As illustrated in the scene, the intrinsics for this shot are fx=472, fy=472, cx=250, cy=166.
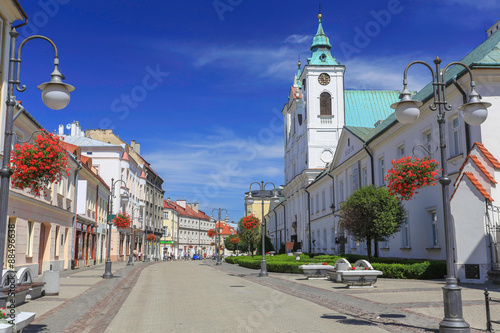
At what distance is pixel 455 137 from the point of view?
20453 millimetres

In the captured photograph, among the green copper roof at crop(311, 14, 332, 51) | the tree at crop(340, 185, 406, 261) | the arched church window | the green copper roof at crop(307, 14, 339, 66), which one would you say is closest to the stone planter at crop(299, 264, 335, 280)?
the tree at crop(340, 185, 406, 261)

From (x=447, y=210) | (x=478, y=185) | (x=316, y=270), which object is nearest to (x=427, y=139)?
(x=478, y=185)

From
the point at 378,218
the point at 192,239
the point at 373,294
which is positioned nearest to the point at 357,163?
the point at 378,218

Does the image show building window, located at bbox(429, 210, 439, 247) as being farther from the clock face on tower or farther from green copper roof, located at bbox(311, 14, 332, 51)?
green copper roof, located at bbox(311, 14, 332, 51)

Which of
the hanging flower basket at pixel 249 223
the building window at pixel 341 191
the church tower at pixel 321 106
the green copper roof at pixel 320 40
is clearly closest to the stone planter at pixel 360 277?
the building window at pixel 341 191

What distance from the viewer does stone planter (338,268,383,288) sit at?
17017 millimetres

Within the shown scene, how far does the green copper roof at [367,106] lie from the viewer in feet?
182

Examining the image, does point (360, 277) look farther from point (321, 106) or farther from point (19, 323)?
point (321, 106)

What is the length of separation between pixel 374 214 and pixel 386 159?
691cm

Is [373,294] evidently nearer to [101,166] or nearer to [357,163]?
[357,163]

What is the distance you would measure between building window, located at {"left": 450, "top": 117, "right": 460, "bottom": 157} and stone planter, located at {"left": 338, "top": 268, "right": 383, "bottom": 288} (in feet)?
22.7

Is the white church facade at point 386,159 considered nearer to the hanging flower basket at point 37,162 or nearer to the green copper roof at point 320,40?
the green copper roof at point 320,40

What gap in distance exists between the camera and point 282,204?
251 feet

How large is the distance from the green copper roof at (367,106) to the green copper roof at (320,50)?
5.07 meters
